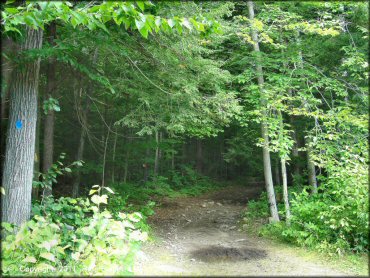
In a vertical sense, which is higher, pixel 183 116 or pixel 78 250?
pixel 183 116

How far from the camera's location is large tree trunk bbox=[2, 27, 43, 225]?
530 cm

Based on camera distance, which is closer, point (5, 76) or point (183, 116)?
point (5, 76)

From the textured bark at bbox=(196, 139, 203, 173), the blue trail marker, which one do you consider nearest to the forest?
the blue trail marker

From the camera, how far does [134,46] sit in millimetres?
7355

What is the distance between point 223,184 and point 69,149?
11817 mm

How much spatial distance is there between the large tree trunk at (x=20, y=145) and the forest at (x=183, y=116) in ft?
0.06

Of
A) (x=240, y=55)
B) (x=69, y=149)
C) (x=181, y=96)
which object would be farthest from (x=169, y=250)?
(x=69, y=149)

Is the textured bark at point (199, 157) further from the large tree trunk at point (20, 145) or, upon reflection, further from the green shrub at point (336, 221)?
the large tree trunk at point (20, 145)

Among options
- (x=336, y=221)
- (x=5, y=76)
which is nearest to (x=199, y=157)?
(x=336, y=221)

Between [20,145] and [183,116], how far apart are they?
12.1 ft

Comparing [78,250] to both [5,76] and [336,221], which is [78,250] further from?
[336,221]

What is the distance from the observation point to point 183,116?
7.58 m

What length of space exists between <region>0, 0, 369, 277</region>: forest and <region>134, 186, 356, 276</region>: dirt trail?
0.06m

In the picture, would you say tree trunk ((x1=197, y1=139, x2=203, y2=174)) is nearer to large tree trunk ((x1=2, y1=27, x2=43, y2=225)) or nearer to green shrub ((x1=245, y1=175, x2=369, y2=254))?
green shrub ((x1=245, y1=175, x2=369, y2=254))
